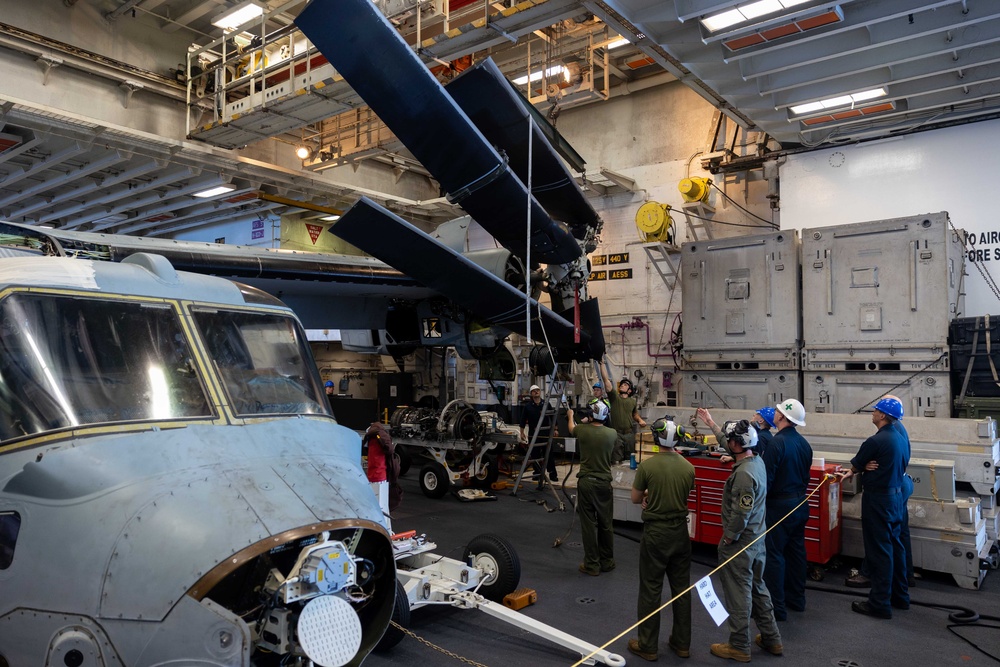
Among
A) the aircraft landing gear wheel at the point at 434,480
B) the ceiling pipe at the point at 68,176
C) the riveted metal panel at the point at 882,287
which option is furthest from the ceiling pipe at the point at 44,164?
the riveted metal panel at the point at 882,287

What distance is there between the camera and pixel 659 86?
1445cm

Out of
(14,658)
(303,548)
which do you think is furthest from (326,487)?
(14,658)

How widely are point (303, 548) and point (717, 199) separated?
1262cm

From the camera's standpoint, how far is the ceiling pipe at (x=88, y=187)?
11.6 metres

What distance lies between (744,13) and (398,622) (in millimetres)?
7313

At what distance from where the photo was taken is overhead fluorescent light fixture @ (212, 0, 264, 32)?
34.8ft

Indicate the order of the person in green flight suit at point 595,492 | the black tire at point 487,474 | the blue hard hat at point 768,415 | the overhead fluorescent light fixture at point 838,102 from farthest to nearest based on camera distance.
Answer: the black tire at point 487,474 → the overhead fluorescent light fixture at point 838,102 → the person in green flight suit at point 595,492 → the blue hard hat at point 768,415

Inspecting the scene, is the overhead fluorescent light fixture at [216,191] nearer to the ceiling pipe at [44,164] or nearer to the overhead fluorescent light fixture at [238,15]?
the ceiling pipe at [44,164]

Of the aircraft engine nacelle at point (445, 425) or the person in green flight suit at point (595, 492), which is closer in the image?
the person in green flight suit at point (595, 492)

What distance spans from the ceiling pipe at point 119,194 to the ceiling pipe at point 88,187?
0.24 meters

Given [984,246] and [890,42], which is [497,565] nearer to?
[890,42]

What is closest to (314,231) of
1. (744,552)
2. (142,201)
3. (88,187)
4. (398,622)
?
(142,201)

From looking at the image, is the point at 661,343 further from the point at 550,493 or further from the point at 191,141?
the point at 191,141

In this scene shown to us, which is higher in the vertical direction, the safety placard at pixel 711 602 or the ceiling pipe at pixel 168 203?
the ceiling pipe at pixel 168 203
